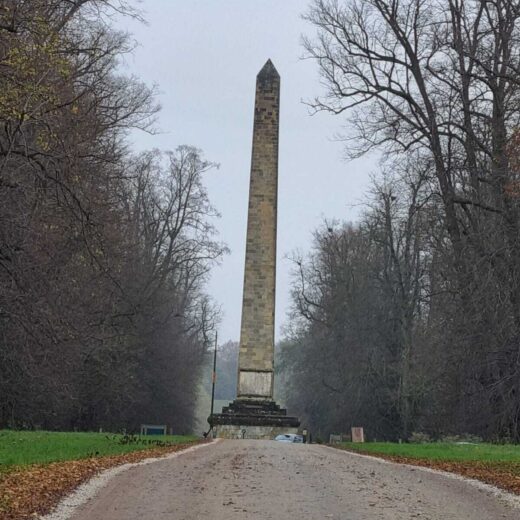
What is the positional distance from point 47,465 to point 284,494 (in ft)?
11.8

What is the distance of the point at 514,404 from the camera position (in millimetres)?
19719

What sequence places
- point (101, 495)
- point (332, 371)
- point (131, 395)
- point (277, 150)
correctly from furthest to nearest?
1. point (332, 371)
2. point (131, 395)
3. point (277, 150)
4. point (101, 495)

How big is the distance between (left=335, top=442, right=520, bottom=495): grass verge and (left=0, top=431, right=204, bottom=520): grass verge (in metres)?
4.46

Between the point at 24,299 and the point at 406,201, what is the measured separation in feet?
76.3

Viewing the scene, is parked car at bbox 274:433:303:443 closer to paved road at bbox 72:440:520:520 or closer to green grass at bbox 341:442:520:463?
green grass at bbox 341:442:520:463

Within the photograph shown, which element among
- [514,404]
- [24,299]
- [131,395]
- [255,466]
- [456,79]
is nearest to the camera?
[255,466]

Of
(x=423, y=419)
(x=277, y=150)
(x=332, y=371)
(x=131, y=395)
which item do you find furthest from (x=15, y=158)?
(x=332, y=371)

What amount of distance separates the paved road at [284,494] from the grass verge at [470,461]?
1.91 feet

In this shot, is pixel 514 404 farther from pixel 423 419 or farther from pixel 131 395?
pixel 131 395

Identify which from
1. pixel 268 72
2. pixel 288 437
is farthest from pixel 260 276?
pixel 268 72

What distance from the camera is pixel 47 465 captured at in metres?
10.4

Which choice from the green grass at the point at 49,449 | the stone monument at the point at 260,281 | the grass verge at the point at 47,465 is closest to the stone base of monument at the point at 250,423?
the stone monument at the point at 260,281

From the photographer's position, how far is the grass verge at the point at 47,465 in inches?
295

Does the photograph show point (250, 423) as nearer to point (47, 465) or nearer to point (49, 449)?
point (49, 449)
